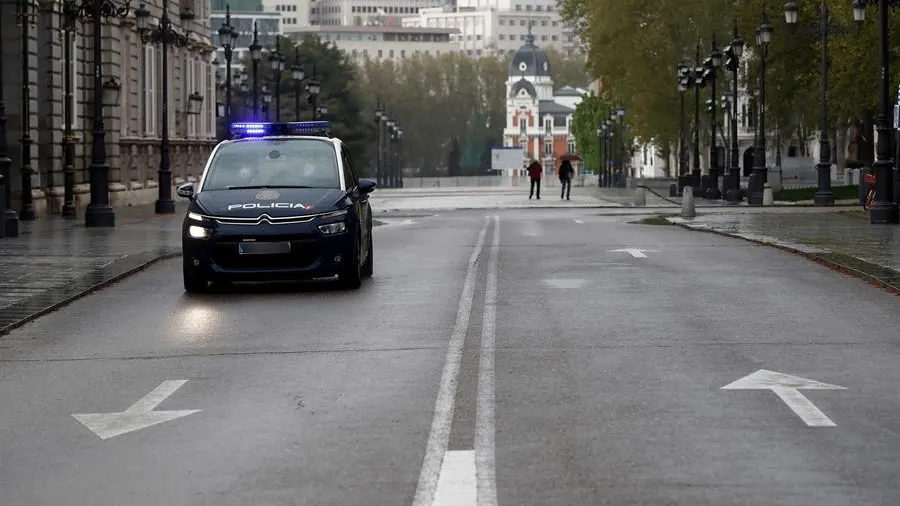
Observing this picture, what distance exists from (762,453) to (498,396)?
2483mm

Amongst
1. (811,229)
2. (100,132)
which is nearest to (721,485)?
(811,229)

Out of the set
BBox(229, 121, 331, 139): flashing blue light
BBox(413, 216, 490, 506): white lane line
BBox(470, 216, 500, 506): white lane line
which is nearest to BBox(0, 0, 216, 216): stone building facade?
BBox(229, 121, 331, 139): flashing blue light

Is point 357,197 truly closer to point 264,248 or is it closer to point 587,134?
point 264,248

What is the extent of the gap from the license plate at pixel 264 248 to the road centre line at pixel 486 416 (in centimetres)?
227

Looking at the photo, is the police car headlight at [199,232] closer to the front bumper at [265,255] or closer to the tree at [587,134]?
the front bumper at [265,255]

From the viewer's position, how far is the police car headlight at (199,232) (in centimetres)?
1959

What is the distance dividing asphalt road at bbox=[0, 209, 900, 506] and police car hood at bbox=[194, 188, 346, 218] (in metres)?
0.86

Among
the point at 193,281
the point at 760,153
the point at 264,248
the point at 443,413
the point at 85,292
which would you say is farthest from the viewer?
the point at 760,153

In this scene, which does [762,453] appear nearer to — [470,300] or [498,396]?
[498,396]

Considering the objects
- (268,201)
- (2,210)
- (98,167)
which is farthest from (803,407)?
(98,167)

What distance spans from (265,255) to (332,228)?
0.73 m

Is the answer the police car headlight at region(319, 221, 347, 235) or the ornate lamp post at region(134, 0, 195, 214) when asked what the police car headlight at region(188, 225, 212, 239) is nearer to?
the police car headlight at region(319, 221, 347, 235)

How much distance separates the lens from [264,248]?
1952 centimetres

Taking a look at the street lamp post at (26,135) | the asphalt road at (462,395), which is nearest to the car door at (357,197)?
the asphalt road at (462,395)
